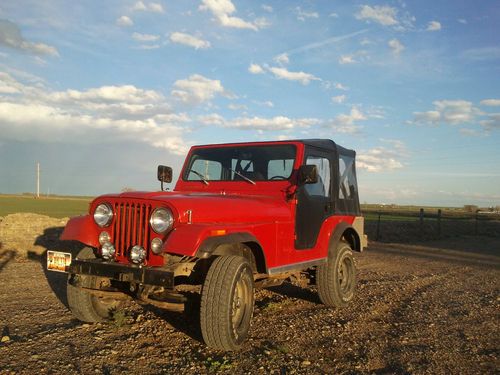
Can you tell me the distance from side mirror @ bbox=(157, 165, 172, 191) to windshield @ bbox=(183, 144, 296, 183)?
233 mm

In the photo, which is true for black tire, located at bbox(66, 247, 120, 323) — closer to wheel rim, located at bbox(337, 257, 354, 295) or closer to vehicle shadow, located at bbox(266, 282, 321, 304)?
vehicle shadow, located at bbox(266, 282, 321, 304)

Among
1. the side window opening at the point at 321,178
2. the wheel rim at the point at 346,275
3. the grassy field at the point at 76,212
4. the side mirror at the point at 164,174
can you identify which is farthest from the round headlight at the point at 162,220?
the grassy field at the point at 76,212

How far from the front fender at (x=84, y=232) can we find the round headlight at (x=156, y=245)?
0.79m

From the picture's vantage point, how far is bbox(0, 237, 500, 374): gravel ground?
408cm

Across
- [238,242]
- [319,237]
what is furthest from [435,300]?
[238,242]

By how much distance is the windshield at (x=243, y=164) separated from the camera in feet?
19.8

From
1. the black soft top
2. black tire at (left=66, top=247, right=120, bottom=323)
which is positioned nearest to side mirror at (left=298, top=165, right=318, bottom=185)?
the black soft top

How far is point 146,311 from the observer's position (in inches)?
234

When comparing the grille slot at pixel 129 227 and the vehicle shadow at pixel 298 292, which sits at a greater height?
the grille slot at pixel 129 227

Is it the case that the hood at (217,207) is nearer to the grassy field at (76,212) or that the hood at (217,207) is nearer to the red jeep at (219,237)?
the red jeep at (219,237)

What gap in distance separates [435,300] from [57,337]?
5.39 meters

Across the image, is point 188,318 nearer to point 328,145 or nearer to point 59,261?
point 59,261

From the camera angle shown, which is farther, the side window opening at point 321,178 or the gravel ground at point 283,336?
the side window opening at point 321,178

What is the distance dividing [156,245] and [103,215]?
76 cm
